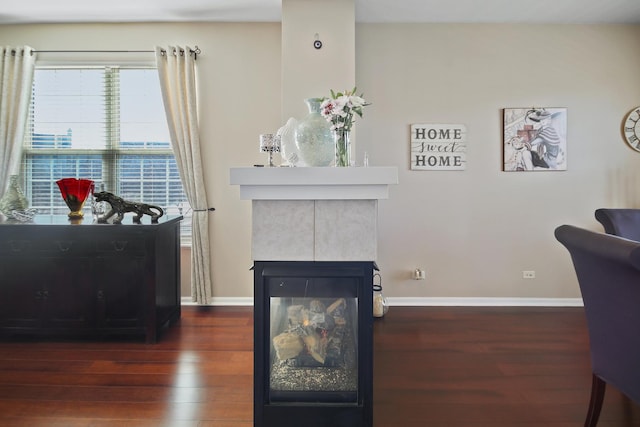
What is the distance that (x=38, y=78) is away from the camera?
3822 mm

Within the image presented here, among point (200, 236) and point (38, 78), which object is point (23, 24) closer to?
point (38, 78)

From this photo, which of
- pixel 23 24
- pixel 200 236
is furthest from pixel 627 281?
pixel 23 24

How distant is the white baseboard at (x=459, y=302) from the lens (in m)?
3.84

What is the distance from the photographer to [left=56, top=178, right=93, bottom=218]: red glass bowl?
3.14 metres

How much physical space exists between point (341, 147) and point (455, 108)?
8.50ft

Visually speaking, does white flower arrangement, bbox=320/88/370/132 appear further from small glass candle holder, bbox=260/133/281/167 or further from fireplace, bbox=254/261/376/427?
fireplace, bbox=254/261/376/427

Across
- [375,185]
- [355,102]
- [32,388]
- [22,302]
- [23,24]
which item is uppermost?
[23,24]

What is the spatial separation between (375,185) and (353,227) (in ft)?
0.63

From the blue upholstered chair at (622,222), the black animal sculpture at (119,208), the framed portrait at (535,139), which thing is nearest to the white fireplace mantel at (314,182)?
the blue upholstered chair at (622,222)

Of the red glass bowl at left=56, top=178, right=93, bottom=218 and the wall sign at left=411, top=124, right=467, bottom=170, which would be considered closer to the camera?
the red glass bowl at left=56, top=178, right=93, bottom=218

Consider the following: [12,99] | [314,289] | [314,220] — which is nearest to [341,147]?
[314,220]

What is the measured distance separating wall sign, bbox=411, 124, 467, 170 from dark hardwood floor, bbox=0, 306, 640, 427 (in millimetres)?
1495

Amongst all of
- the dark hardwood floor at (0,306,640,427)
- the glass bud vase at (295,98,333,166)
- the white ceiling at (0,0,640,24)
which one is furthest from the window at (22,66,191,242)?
the glass bud vase at (295,98,333,166)

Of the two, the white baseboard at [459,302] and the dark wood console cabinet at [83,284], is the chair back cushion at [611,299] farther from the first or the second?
the dark wood console cabinet at [83,284]
